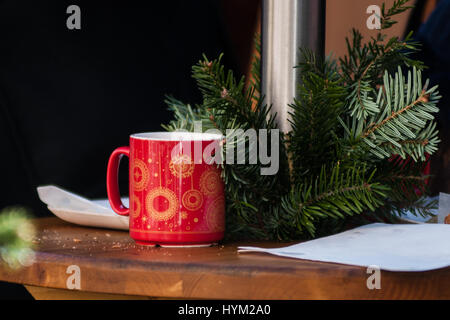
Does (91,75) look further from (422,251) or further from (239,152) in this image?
(422,251)

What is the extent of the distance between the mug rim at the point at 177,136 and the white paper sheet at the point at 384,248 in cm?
11

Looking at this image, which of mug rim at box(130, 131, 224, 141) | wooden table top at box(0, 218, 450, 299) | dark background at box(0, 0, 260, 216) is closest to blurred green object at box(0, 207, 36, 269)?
wooden table top at box(0, 218, 450, 299)

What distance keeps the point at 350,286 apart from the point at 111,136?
99 centimetres

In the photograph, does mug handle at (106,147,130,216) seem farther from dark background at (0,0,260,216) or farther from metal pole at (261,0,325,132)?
dark background at (0,0,260,216)

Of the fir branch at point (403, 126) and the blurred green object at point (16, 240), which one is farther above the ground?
the fir branch at point (403, 126)

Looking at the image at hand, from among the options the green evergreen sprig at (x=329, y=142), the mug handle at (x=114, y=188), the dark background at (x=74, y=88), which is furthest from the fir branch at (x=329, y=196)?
the dark background at (x=74, y=88)

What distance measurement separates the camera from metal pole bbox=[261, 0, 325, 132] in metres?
0.71

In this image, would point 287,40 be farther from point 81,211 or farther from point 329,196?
point 81,211

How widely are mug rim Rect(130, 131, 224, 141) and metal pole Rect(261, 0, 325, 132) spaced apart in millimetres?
84

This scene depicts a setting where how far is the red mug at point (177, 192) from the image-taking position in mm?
631

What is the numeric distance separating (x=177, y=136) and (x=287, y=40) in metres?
0.15

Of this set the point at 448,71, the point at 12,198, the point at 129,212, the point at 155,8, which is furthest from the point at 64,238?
the point at 155,8

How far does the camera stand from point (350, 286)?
0.53 meters

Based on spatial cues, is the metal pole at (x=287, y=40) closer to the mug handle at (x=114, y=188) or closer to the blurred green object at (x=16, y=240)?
the mug handle at (x=114, y=188)
